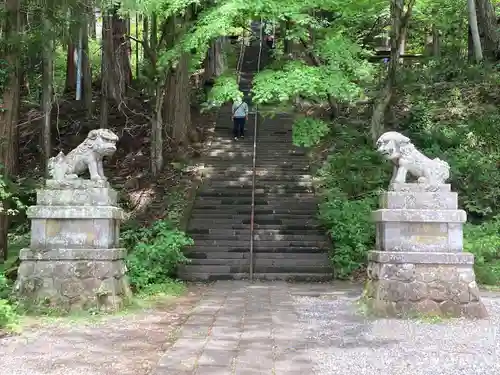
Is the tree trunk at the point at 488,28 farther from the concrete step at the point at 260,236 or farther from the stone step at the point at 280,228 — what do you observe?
the concrete step at the point at 260,236

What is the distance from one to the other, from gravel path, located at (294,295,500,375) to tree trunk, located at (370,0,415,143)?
783cm

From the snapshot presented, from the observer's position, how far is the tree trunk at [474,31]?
56.7ft

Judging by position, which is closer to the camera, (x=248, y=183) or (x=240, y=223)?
(x=240, y=223)

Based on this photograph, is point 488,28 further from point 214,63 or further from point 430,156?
point 214,63

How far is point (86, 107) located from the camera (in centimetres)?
1866

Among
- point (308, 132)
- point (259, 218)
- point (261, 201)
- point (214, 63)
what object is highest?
point (214, 63)

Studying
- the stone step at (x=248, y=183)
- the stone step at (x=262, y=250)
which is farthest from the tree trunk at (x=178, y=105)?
the stone step at (x=262, y=250)

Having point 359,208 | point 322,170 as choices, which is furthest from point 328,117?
point 359,208

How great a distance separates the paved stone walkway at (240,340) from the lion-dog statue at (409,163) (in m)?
2.38

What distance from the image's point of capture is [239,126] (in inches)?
663

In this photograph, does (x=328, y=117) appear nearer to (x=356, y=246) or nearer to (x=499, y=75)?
(x=499, y=75)

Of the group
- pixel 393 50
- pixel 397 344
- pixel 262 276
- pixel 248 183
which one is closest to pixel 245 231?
pixel 262 276

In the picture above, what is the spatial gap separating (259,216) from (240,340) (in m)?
7.05

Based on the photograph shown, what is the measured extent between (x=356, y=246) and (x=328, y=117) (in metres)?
7.50
